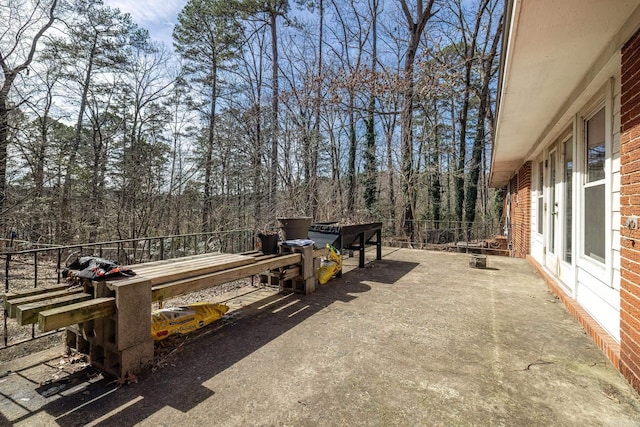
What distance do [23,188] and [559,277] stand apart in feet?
38.6

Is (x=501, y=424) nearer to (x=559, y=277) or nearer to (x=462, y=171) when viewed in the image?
(x=559, y=277)

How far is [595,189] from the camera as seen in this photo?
2816mm

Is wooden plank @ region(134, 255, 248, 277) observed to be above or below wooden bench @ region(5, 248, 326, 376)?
above

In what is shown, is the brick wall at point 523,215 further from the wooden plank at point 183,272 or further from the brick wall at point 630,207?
the wooden plank at point 183,272

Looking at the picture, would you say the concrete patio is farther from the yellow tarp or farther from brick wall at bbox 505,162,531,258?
brick wall at bbox 505,162,531,258

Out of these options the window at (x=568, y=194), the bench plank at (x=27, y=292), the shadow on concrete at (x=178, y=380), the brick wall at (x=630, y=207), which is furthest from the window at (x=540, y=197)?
the bench plank at (x=27, y=292)

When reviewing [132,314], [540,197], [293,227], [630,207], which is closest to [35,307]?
Answer: [132,314]

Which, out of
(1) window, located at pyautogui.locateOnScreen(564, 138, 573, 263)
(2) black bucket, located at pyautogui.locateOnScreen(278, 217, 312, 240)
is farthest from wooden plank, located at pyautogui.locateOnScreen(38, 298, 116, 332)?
(1) window, located at pyautogui.locateOnScreen(564, 138, 573, 263)

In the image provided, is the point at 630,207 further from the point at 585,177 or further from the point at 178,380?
the point at 178,380

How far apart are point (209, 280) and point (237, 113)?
1058cm

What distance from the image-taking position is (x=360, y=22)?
13156 millimetres

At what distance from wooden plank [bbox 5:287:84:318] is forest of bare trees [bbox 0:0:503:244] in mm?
7014

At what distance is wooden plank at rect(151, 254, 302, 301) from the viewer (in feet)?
7.23

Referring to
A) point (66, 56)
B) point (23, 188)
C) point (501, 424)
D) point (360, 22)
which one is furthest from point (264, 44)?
point (501, 424)
